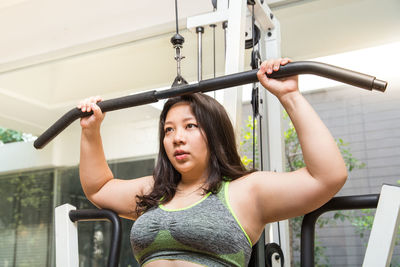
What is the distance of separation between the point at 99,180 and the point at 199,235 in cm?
46

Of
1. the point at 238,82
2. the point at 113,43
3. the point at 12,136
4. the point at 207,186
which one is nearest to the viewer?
the point at 238,82

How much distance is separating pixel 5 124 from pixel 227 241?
344 centimetres

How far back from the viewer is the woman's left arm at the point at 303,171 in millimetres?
1081

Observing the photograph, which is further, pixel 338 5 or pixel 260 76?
pixel 338 5

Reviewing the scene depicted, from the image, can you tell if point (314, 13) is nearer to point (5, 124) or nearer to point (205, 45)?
point (205, 45)

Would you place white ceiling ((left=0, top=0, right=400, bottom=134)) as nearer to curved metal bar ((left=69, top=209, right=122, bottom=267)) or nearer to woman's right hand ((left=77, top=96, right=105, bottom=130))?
woman's right hand ((left=77, top=96, right=105, bottom=130))

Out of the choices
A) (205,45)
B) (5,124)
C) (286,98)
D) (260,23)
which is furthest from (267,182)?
(5,124)

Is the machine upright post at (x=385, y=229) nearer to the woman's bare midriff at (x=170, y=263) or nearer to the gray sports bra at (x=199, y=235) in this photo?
the gray sports bra at (x=199, y=235)

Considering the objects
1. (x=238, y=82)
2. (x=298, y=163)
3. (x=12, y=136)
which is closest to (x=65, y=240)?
(x=238, y=82)

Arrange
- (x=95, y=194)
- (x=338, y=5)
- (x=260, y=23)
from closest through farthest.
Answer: (x=95, y=194), (x=260, y=23), (x=338, y=5)

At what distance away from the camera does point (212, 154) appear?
1338 mm

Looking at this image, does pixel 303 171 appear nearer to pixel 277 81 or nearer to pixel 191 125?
pixel 277 81

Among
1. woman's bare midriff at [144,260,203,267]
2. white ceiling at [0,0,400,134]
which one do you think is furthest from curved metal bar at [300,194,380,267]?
white ceiling at [0,0,400,134]

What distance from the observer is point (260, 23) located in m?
2.06
